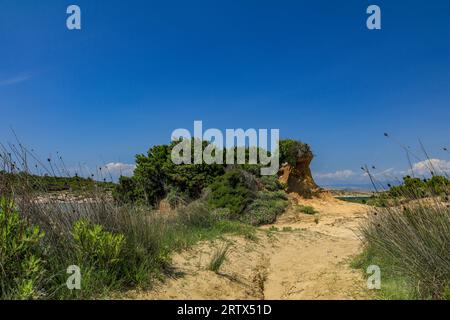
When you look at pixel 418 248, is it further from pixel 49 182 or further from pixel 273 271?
pixel 49 182

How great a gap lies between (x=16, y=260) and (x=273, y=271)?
4.88m

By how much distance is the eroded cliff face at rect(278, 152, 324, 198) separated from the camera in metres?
20.4

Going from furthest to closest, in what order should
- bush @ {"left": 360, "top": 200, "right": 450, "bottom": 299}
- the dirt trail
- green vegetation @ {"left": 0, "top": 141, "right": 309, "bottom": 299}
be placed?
the dirt trail < bush @ {"left": 360, "top": 200, "right": 450, "bottom": 299} < green vegetation @ {"left": 0, "top": 141, "right": 309, "bottom": 299}

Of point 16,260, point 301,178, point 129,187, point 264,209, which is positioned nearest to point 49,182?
point 16,260

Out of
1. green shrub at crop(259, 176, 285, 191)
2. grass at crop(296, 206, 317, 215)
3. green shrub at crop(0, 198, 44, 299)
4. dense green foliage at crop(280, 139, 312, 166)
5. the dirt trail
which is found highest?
dense green foliage at crop(280, 139, 312, 166)

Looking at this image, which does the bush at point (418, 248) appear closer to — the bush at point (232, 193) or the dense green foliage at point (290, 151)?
the bush at point (232, 193)

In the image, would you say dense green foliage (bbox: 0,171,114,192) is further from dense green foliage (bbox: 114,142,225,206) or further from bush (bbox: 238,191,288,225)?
dense green foliage (bbox: 114,142,225,206)

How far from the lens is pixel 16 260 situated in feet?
15.1

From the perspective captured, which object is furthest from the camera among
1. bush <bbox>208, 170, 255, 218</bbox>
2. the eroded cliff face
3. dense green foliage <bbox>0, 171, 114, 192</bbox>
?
the eroded cliff face

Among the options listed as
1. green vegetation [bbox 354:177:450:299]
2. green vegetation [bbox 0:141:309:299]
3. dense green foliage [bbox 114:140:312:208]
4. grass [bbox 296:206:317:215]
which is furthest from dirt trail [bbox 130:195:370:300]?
dense green foliage [bbox 114:140:312:208]

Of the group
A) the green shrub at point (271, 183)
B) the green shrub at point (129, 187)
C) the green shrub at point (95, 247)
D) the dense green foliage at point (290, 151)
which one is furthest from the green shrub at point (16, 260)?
the dense green foliage at point (290, 151)

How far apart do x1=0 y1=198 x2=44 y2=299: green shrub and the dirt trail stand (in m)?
1.33
